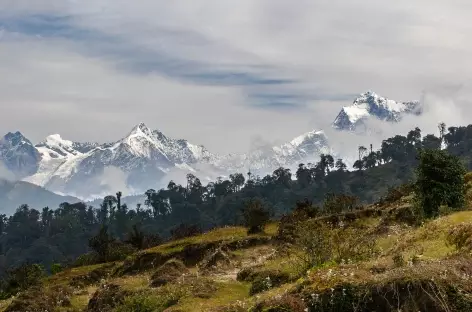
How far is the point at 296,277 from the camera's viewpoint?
2269 centimetres

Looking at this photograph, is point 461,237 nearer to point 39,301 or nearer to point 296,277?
point 296,277

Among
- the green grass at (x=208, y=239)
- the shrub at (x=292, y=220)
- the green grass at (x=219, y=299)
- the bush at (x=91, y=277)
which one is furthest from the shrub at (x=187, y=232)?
the green grass at (x=219, y=299)

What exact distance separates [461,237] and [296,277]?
685 centimetres

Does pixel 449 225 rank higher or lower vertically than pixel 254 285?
higher

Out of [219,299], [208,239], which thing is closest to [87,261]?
[208,239]

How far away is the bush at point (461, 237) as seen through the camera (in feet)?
60.7

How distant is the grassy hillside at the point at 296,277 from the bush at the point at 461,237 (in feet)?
0.41

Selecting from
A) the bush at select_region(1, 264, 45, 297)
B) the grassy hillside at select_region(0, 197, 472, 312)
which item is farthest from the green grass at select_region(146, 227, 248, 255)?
the bush at select_region(1, 264, 45, 297)

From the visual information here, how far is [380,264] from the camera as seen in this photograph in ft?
56.6

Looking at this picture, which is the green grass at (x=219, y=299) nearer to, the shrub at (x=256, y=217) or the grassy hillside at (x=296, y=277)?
the grassy hillside at (x=296, y=277)

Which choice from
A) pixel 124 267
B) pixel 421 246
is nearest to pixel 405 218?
pixel 421 246

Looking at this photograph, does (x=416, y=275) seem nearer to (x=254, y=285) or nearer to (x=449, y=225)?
(x=449, y=225)

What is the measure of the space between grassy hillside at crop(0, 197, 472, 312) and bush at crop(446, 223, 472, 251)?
0.12 meters

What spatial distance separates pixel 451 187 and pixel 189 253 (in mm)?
21091
